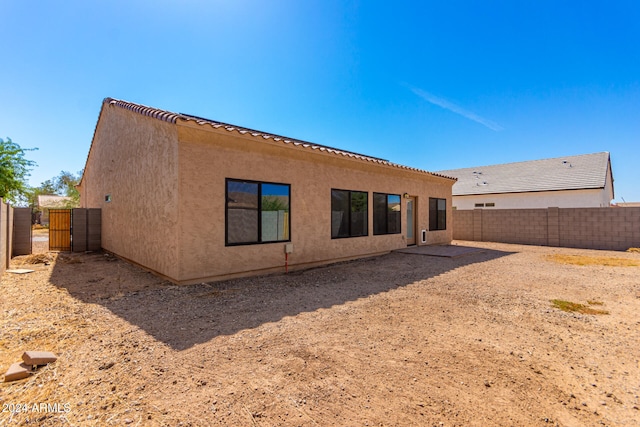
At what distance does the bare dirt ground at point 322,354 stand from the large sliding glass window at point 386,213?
14.5ft

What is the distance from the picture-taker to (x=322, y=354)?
3123 millimetres

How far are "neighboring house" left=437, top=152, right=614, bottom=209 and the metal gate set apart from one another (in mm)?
24025

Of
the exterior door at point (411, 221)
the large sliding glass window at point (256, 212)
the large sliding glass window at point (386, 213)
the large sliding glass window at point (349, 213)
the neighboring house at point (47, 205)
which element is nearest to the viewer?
the large sliding glass window at point (256, 212)

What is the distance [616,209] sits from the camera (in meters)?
12.5

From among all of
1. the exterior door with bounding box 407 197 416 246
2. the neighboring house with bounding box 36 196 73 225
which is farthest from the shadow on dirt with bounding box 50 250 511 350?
the neighboring house with bounding box 36 196 73 225

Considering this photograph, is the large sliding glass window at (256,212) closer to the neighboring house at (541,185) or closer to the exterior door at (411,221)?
the exterior door at (411,221)

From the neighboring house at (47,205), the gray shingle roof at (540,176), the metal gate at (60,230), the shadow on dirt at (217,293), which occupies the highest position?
the gray shingle roof at (540,176)

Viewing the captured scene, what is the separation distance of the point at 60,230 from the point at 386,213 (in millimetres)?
13149

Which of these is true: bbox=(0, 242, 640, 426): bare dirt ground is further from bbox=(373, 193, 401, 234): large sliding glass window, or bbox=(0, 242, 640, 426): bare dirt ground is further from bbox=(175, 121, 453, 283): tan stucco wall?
bbox=(373, 193, 401, 234): large sliding glass window

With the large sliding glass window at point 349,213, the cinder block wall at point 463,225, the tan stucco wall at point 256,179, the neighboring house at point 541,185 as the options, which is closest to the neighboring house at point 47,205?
the tan stucco wall at point 256,179

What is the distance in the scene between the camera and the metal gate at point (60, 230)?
450 inches

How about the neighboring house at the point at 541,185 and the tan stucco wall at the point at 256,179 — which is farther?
the neighboring house at the point at 541,185

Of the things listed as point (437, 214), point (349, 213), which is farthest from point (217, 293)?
point (437, 214)

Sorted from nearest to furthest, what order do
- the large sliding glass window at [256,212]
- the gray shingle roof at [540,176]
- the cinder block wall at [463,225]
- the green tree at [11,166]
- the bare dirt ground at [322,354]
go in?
1. the bare dirt ground at [322,354]
2. the large sliding glass window at [256,212]
3. the green tree at [11,166]
4. the cinder block wall at [463,225]
5. the gray shingle roof at [540,176]
